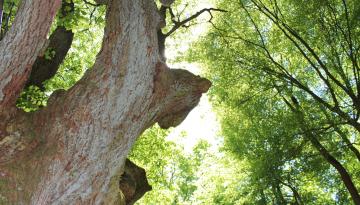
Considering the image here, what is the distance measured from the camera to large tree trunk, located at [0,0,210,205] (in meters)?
4.08

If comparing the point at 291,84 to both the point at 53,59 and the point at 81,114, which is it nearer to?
the point at 53,59

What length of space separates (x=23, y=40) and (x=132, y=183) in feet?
9.90

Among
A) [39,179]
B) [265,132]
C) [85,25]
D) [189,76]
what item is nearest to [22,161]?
[39,179]

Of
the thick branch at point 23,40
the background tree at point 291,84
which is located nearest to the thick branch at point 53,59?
the thick branch at point 23,40

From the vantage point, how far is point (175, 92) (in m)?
5.33

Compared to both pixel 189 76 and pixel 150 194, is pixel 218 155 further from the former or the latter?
pixel 189 76

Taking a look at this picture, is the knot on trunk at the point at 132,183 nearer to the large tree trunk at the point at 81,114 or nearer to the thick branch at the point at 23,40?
the large tree trunk at the point at 81,114

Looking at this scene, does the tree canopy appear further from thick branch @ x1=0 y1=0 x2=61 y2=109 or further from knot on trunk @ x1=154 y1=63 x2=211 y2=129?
thick branch @ x1=0 y1=0 x2=61 y2=109

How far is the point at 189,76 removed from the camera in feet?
18.0

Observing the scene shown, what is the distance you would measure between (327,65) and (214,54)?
3.40 m

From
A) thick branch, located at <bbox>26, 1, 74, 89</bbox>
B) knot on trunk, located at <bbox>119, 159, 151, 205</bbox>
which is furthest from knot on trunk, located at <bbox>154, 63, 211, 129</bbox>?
thick branch, located at <bbox>26, 1, 74, 89</bbox>

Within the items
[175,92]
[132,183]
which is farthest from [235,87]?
[175,92]

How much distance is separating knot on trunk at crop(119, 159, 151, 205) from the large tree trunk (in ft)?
4.10

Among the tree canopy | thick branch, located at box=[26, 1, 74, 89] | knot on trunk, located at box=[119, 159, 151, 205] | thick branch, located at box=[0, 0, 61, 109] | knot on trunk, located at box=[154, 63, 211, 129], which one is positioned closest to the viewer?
thick branch, located at box=[0, 0, 61, 109]
